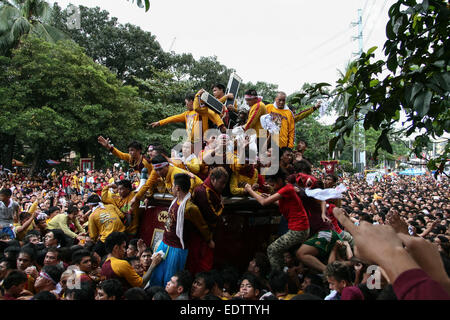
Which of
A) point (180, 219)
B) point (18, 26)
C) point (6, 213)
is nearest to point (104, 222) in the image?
point (180, 219)

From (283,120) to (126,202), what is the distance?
3.38m

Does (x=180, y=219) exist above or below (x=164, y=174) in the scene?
below

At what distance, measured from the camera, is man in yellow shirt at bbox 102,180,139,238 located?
6.27 metres

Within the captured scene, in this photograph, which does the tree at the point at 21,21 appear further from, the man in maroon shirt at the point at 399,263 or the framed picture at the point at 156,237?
the man in maroon shirt at the point at 399,263

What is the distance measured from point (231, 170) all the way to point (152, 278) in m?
2.02

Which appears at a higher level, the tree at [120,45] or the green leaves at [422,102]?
the tree at [120,45]

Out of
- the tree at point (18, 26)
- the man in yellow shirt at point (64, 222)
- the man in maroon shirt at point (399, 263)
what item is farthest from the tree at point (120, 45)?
the man in maroon shirt at point (399, 263)

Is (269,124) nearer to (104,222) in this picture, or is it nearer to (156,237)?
(156,237)

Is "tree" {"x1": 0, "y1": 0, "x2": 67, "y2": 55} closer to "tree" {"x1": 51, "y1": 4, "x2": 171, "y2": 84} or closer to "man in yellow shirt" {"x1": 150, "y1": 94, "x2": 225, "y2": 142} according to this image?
"tree" {"x1": 51, "y1": 4, "x2": 171, "y2": 84}

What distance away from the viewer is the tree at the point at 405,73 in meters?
2.67

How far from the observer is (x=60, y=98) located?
2578 cm

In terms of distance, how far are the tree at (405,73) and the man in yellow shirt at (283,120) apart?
3.15 meters
